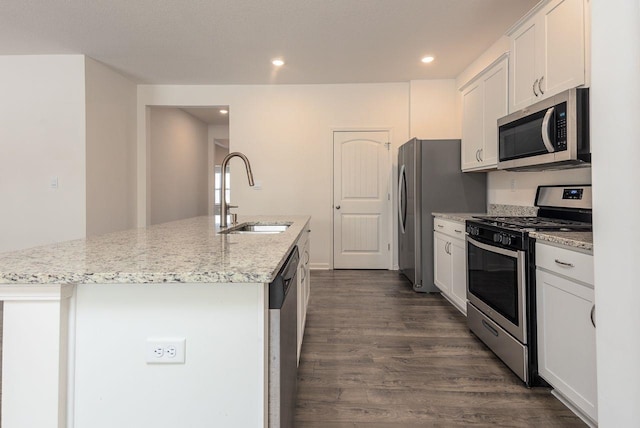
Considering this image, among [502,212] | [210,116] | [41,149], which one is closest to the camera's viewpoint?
[502,212]

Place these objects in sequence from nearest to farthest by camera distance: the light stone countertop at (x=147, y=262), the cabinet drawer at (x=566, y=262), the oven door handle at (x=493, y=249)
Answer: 1. the light stone countertop at (x=147, y=262)
2. the cabinet drawer at (x=566, y=262)
3. the oven door handle at (x=493, y=249)

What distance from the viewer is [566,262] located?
162 centimetres

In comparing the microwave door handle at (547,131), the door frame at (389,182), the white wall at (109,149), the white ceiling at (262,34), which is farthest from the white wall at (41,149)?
the microwave door handle at (547,131)

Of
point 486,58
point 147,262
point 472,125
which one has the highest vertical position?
point 486,58

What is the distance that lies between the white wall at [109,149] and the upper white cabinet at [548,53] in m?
4.26

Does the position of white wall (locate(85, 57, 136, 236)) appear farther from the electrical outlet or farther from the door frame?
the electrical outlet

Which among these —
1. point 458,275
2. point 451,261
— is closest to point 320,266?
point 451,261

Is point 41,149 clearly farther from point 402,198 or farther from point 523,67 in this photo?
point 523,67

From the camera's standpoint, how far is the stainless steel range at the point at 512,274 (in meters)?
1.89

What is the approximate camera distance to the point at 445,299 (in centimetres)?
355

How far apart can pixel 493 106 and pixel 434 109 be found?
1849mm

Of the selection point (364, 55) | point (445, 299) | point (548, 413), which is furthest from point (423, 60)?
point (548, 413)

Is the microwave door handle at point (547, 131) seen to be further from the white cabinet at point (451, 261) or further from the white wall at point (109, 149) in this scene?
the white wall at point (109, 149)

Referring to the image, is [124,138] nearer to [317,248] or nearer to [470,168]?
[317,248]
